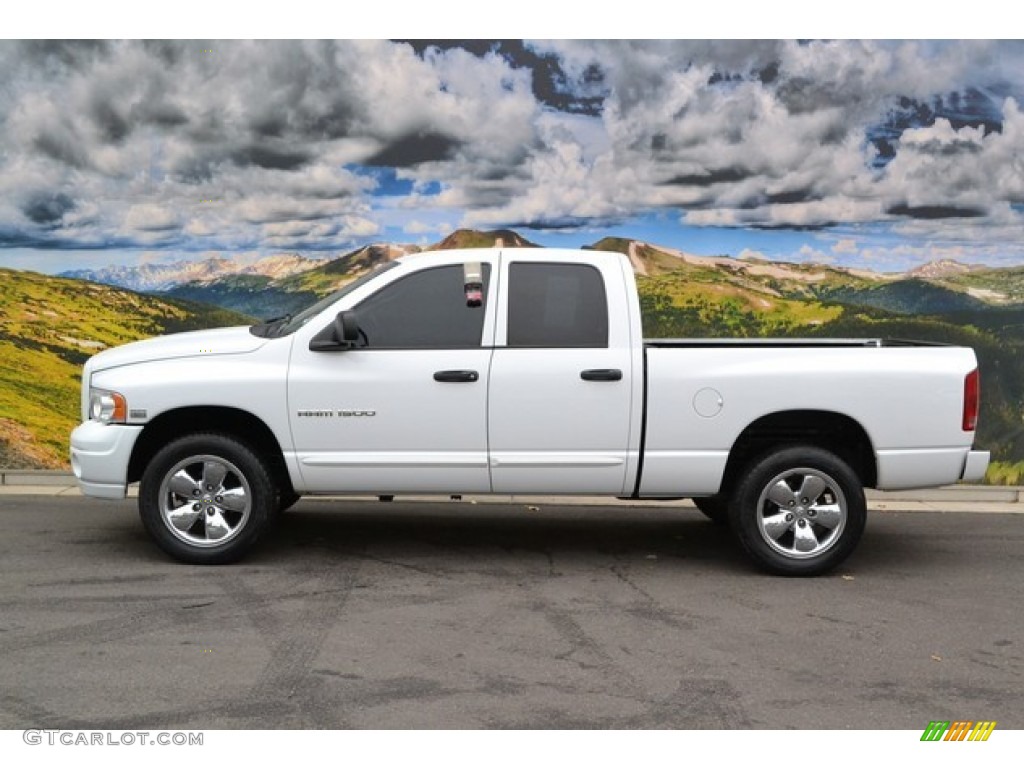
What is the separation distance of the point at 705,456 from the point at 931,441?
1.36 meters

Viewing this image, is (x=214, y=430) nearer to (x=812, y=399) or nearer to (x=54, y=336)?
(x=812, y=399)

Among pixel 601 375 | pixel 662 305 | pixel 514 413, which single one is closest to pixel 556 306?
pixel 601 375

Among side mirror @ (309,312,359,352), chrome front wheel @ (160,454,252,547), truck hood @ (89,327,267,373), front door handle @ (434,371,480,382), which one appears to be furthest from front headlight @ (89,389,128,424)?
front door handle @ (434,371,480,382)

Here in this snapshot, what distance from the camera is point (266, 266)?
11.1 metres

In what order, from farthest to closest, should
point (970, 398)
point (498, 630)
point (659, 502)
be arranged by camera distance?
point (659, 502)
point (970, 398)
point (498, 630)

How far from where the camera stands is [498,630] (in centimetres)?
591

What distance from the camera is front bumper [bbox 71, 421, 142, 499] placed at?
6996mm

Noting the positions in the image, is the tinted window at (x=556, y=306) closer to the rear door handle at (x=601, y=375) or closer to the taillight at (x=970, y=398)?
the rear door handle at (x=601, y=375)

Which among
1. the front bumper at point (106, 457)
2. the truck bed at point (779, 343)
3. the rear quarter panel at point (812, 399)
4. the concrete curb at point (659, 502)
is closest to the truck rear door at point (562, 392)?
the rear quarter panel at point (812, 399)

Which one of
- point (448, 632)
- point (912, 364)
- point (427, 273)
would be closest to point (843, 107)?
point (912, 364)

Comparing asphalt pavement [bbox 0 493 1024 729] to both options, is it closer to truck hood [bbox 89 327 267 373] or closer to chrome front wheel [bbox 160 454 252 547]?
chrome front wheel [bbox 160 454 252 547]

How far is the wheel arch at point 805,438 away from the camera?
23.2ft

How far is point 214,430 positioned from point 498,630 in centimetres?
237

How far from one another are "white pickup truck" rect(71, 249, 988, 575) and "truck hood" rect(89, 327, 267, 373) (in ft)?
0.07
